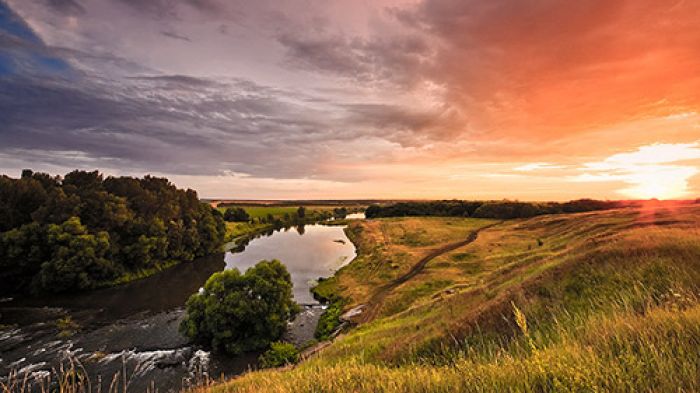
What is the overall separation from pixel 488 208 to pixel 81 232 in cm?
14003

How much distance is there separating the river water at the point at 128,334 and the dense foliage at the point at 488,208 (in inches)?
4130

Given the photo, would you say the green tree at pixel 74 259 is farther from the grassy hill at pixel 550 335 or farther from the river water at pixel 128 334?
the grassy hill at pixel 550 335

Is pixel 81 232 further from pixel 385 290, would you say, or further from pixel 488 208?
pixel 488 208

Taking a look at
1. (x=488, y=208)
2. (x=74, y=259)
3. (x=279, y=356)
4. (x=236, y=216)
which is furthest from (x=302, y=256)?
(x=488, y=208)

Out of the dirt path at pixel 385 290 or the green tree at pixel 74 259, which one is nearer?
the dirt path at pixel 385 290

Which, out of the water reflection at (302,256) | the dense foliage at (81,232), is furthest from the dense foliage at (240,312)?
the dense foliage at (81,232)

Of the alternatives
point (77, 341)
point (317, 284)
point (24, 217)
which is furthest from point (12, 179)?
point (317, 284)

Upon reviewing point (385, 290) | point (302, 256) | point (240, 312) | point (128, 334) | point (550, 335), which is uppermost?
point (550, 335)

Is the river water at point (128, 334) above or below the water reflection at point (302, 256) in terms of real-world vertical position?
below

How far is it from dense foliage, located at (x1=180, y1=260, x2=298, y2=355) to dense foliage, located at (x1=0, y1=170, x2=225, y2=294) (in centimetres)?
2793

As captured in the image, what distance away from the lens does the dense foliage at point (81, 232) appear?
161ft

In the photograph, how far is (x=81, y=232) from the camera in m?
52.0

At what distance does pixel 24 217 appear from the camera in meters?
55.7

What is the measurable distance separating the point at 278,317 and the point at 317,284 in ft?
69.3
